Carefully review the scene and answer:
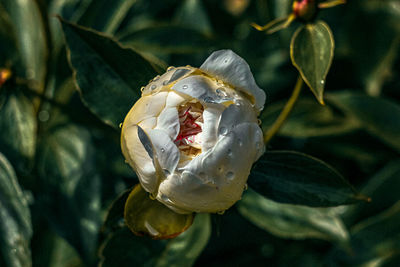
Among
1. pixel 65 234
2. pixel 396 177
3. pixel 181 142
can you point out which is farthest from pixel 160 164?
pixel 396 177

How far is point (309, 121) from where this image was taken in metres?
1.41

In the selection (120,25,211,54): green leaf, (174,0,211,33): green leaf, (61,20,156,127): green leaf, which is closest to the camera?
(61,20,156,127): green leaf

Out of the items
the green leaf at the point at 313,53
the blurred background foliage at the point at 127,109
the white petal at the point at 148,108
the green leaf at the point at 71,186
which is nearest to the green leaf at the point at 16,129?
the blurred background foliage at the point at 127,109

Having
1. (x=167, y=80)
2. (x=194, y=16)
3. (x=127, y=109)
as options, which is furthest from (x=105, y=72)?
(x=194, y=16)

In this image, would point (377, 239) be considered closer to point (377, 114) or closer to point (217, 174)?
point (377, 114)

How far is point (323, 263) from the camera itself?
1.33 metres

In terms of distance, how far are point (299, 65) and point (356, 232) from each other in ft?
2.00

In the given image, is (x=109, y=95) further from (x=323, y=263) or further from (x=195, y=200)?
(x=323, y=263)

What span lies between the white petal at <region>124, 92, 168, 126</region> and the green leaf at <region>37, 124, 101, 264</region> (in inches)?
17.0

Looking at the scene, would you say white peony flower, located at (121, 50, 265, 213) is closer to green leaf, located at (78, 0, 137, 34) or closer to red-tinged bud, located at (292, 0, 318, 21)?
red-tinged bud, located at (292, 0, 318, 21)

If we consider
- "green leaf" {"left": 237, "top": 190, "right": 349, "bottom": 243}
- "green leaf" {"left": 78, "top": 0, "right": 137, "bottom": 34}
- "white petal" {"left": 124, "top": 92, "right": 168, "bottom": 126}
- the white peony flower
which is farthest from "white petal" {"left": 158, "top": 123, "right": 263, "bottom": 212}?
"green leaf" {"left": 78, "top": 0, "right": 137, "bottom": 34}

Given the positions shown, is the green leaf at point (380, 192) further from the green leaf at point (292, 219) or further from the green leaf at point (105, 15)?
the green leaf at point (105, 15)

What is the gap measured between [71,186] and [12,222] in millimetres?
233

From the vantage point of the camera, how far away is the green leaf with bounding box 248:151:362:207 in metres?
0.91
